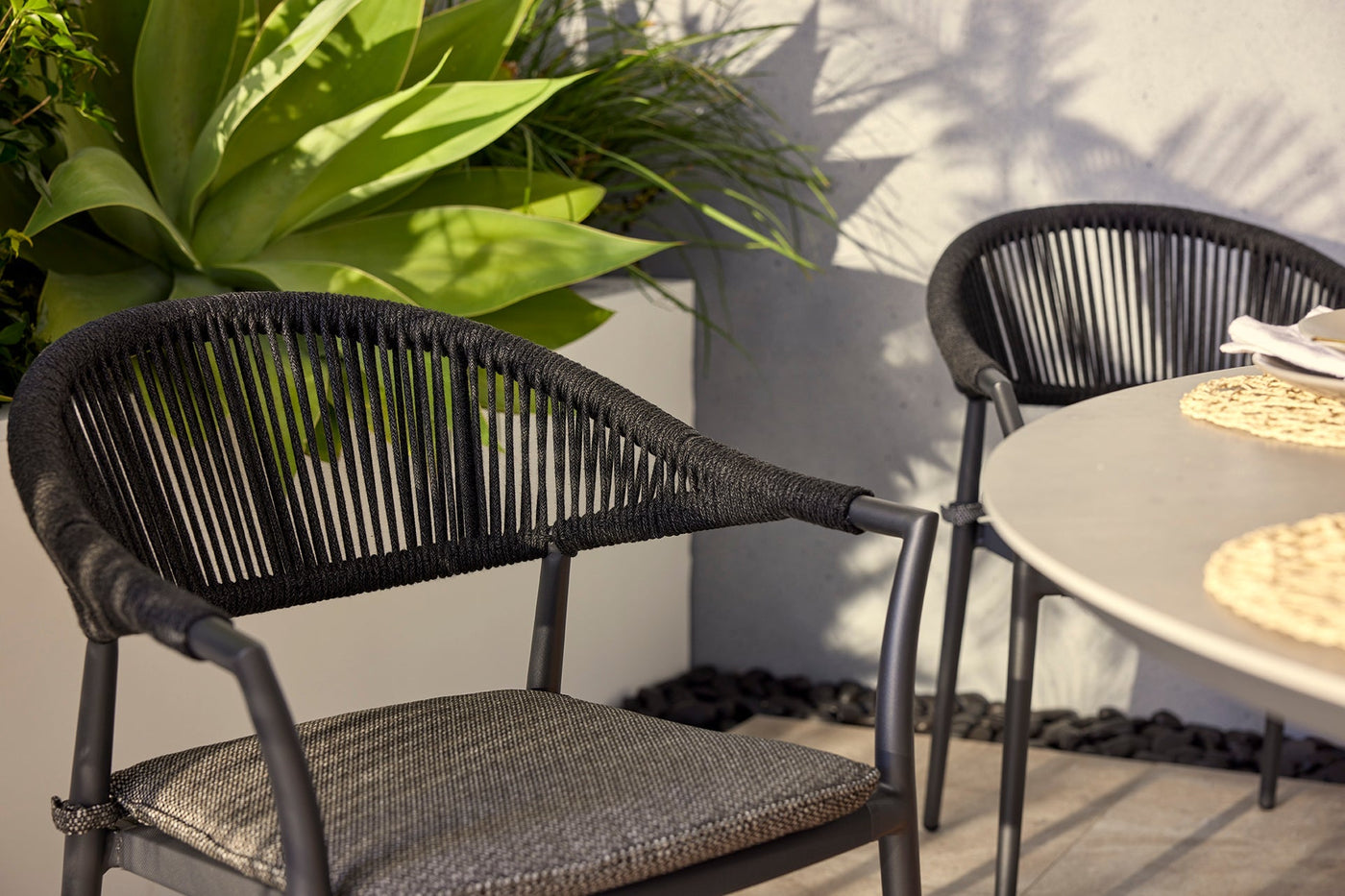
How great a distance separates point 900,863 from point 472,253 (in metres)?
1.02

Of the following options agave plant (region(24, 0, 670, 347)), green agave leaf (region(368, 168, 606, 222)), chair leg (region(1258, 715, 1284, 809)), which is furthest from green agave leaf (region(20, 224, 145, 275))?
chair leg (region(1258, 715, 1284, 809))

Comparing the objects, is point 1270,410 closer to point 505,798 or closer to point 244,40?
point 505,798

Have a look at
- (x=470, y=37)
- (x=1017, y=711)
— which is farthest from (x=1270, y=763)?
(x=470, y=37)

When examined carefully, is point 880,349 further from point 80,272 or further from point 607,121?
point 80,272

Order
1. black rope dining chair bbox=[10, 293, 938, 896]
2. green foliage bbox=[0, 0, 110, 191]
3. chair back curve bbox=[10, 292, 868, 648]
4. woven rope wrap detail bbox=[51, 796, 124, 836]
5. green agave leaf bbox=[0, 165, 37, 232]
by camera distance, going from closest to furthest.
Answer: black rope dining chair bbox=[10, 293, 938, 896], woven rope wrap detail bbox=[51, 796, 124, 836], chair back curve bbox=[10, 292, 868, 648], green foliage bbox=[0, 0, 110, 191], green agave leaf bbox=[0, 165, 37, 232]

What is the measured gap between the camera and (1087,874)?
181cm

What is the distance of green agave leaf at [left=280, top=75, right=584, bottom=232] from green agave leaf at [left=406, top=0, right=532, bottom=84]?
195 mm

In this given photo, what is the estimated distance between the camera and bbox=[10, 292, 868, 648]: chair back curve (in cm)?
105

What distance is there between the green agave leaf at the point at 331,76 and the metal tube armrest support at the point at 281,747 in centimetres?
105

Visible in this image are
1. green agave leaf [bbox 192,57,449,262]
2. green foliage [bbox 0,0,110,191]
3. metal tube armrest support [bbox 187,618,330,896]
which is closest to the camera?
metal tube armrest support [bbox 187,618,330,896]

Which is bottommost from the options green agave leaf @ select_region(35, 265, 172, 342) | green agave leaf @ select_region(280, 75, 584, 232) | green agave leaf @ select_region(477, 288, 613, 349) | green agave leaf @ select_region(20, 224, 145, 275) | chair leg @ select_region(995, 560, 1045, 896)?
chair leg @ select_region(995, 560, 1045, 896)

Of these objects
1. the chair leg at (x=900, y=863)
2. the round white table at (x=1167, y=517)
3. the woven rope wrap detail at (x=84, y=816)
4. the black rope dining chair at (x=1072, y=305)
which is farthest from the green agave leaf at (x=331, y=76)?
the chair leg at (x=900, y=863)

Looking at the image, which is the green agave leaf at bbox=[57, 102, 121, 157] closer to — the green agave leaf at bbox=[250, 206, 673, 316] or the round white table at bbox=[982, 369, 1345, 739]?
the green agave leaf at bbox=[250, 206, 673, 316]

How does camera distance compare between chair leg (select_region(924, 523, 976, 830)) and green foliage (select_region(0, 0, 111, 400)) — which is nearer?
green foliage (select_region(0, 0, 111, 400))
